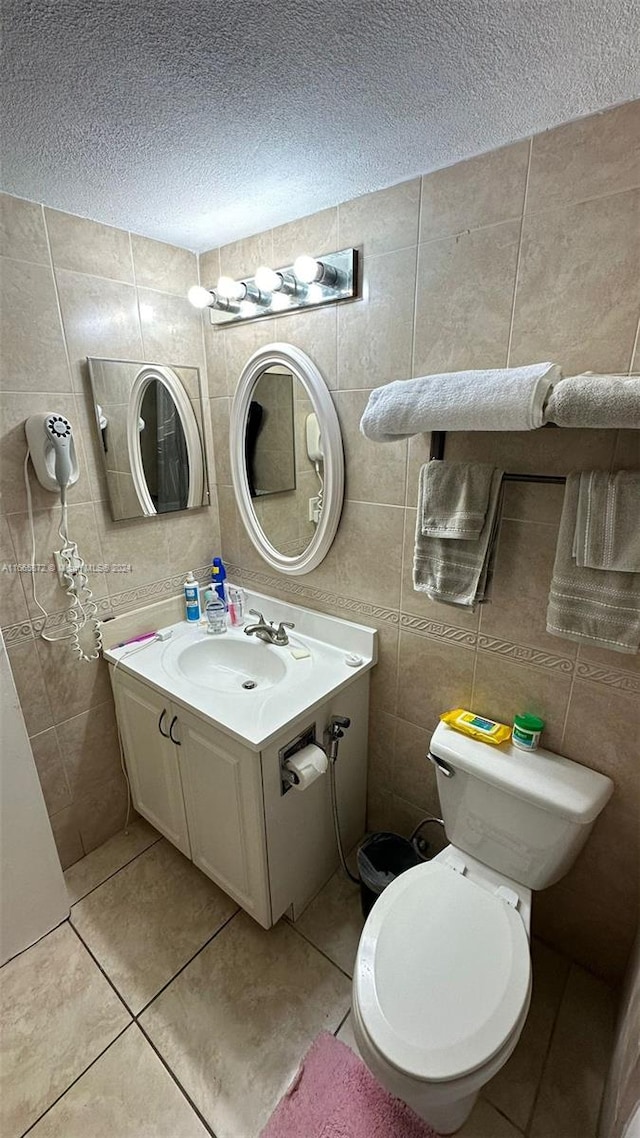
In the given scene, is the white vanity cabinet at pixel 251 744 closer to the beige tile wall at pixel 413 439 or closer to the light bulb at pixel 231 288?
the beige tile wall at pixel 413 439

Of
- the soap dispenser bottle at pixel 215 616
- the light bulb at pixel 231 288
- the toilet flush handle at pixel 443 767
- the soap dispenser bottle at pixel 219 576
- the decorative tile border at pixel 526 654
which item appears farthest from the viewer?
the soap dispenser bottle at pixel 219 576

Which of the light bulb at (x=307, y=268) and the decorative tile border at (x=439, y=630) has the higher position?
→ the light bulb at (x=307, y=268)

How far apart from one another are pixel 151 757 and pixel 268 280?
1553mm

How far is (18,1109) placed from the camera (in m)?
1.09

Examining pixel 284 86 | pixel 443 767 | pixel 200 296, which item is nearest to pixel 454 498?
pixel 443 767

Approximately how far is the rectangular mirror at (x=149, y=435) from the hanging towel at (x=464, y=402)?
2.76ft

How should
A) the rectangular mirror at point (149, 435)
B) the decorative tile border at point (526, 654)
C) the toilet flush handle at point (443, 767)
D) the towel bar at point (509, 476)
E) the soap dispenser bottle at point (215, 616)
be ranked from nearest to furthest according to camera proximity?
1. the towel bar at point (509, 476)
2. the decorative tile border at point (526, 654)
3. the toilet flush handle at point (443, 767)
4. the rectangular mirror at point (149, 435)
5. the soap dispenser bottle at point (215, 616)

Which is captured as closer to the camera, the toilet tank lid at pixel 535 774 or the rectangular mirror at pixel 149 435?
the toilet tank lid at pixel 535 774

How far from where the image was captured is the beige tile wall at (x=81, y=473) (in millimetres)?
1263

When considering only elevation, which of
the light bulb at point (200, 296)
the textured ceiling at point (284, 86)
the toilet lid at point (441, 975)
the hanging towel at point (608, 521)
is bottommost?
the toilet lid at point (441, 975)

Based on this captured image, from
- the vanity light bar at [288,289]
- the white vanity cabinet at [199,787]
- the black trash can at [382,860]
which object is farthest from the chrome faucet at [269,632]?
the vanity light bar at [288,289]

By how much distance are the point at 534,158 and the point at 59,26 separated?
89cm

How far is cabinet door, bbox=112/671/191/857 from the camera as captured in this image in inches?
58.1

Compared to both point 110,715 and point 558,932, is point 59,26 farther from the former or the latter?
point 558,932
